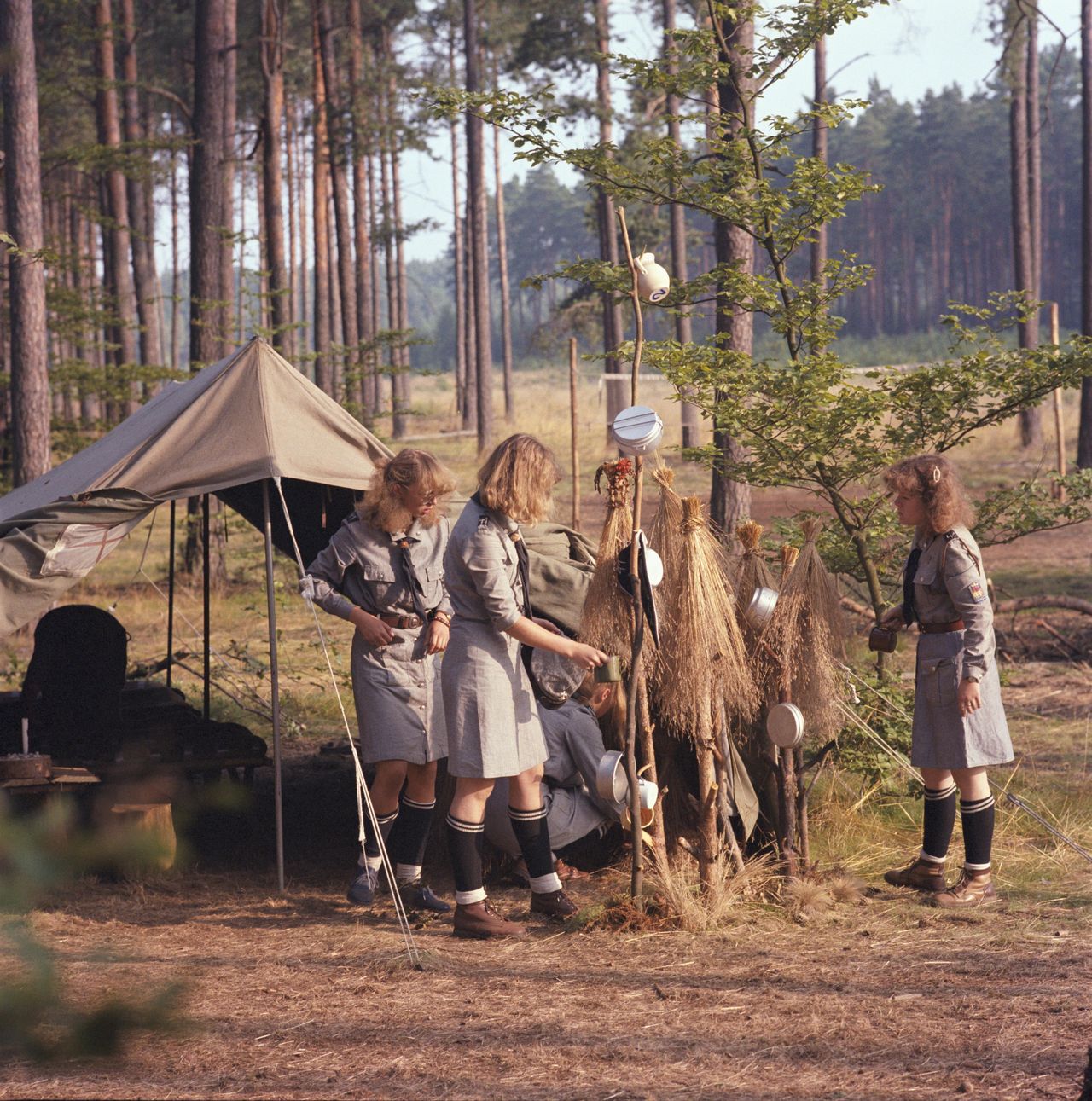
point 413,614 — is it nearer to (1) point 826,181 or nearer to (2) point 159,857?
(1) point 826,181

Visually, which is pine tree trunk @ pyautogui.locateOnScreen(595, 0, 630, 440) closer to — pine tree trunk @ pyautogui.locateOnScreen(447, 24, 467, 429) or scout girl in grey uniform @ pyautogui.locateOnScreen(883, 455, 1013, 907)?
pine tree trunk @ pyautogui.locateOnScreen(447, 24, 467, 429)

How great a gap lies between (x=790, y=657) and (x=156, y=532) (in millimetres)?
15041

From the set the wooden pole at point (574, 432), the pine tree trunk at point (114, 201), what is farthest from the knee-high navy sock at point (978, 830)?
the pine tree trunk at point (114, 201)

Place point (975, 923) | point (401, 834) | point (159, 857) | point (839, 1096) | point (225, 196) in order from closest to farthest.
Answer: point (159, 857) < point (839, 1096) < point (975, 923) < point (401, 834) < point (225, 196)

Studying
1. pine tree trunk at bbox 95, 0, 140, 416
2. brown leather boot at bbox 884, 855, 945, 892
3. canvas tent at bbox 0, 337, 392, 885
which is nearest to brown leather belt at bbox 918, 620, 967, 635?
brown leather boot at bbox 884, 855, 945, 892

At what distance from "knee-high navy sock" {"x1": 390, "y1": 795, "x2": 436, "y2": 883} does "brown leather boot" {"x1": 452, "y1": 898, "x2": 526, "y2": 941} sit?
0.42 m

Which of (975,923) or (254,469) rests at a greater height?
(254,469)

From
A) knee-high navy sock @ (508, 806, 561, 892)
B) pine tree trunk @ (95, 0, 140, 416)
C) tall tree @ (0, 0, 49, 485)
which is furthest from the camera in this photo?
pine tree trunk @ (95, 0, 140, 416)

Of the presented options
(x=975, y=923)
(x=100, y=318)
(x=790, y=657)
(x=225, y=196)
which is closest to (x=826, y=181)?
(x=790, y=657)

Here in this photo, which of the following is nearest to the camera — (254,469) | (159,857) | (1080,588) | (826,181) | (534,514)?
(159,857)

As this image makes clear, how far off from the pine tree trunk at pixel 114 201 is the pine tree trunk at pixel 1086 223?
11641mm

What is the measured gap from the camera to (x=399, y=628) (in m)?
5.13

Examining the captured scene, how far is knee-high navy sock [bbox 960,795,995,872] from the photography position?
5.11m

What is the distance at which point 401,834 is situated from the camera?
17.3 ft
